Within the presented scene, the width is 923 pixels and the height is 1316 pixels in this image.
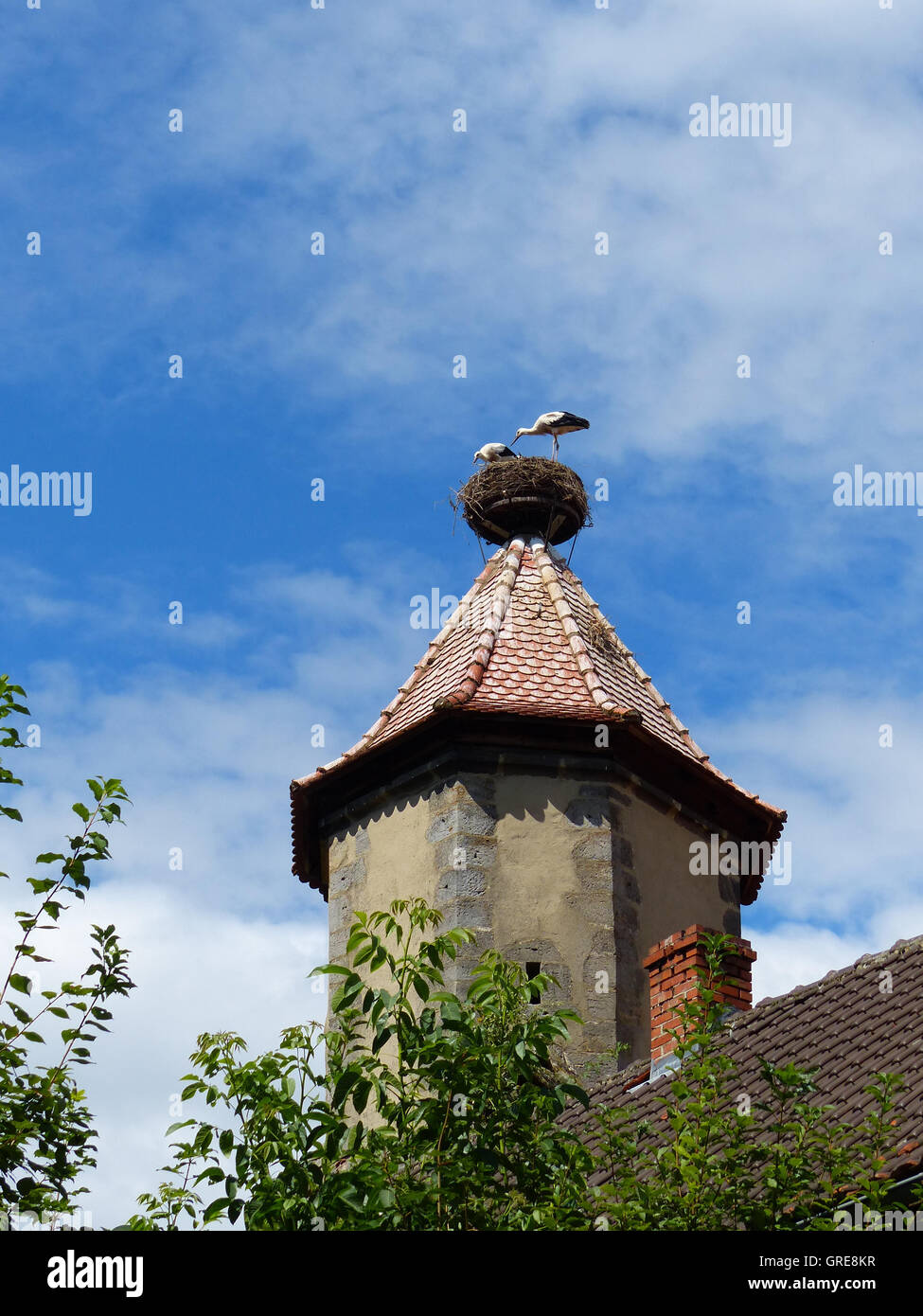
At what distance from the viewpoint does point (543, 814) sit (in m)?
14.6

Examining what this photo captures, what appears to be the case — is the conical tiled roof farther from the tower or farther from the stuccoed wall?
the stuccoed wall

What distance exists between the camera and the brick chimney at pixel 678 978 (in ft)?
42.0

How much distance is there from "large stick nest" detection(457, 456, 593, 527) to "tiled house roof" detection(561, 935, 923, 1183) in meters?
6.29

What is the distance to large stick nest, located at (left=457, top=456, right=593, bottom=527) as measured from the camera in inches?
687

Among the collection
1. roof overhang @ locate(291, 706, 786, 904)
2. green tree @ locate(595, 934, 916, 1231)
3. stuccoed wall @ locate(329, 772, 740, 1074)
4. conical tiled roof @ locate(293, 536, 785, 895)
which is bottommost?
green tree @ locate(595, 934, 916, 1231)

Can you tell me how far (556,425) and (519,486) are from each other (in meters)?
0.90

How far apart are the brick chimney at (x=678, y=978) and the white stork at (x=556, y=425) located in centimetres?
613

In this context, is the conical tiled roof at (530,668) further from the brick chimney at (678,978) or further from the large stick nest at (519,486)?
the brick chimney at (678,978)

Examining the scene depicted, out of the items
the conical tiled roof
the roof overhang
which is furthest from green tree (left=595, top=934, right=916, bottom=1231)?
the conical tiled roof

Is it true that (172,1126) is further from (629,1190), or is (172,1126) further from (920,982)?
(920,982)

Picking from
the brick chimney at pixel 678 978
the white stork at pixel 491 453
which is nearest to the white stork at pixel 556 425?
the white stork at pixel 491 453

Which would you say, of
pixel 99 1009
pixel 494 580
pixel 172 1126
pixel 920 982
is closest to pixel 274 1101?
pixel 172 1126

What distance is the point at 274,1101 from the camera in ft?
23.9
